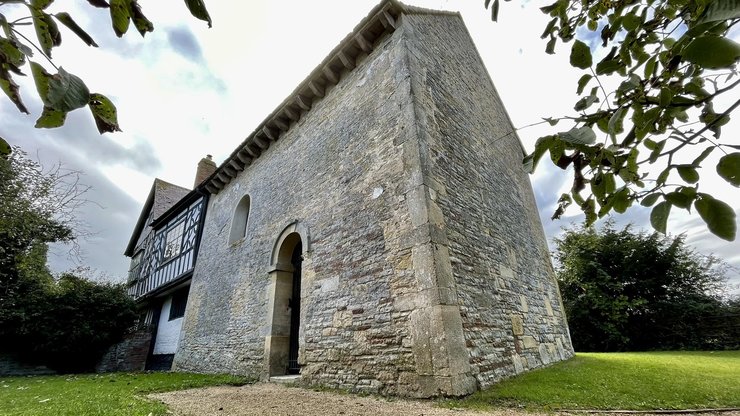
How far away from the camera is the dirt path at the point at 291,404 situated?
11.1 ft

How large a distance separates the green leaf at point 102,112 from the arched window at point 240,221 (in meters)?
9.66

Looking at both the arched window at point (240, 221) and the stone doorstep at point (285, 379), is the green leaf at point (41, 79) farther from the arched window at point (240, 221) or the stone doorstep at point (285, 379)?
the arched window at point (240, 221)

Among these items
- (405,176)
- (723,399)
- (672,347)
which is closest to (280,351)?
A: (405,176)

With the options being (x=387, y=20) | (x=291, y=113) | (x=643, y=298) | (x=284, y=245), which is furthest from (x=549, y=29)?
(x=643, y=298)

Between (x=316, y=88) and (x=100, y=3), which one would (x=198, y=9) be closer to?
(x=100, y=3)

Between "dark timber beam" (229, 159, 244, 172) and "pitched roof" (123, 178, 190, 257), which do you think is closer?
"dark timber beam" (229, 159, 244, 172)

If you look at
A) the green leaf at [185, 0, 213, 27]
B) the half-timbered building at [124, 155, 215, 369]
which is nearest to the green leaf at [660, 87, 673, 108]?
the green leaf at [185, 0, 213, 27]

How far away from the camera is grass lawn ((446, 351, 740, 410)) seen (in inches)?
137

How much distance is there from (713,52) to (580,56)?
408mm

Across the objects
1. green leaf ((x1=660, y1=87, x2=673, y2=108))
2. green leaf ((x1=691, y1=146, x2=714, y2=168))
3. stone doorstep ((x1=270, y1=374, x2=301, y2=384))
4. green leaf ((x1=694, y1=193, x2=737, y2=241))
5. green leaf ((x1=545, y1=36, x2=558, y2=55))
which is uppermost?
green leaf ((x1=545, y1=36, x2=558, y2=55))

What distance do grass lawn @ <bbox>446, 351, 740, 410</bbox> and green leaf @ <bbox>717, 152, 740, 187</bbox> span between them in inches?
131

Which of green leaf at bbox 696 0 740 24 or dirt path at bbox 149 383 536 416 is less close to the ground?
green leaf at bbox 696 0 740 24

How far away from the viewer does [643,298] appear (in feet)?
39.4

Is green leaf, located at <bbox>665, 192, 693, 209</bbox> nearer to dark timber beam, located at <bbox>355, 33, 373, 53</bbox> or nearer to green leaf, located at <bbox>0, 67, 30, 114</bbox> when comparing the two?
green leaf, located at <bbox>0, 67, 30, 114</bbox>
